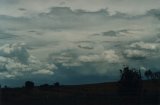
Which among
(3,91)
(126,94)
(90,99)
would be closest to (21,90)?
(3,91)

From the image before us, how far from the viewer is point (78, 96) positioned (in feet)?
226

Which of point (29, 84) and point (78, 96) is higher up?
point (29, 84)

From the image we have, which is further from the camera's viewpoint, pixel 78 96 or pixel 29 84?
pixel 29 84

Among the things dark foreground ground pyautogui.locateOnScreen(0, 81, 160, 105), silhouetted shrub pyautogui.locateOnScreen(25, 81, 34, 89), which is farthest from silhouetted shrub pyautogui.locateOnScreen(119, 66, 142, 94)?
silhouetted shrub pyautogui.locateOnScreen(25, 81, 34, 89)

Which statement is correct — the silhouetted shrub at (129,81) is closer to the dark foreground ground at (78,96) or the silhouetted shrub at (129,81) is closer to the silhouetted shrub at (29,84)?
the dark foreground ground at (78,96)

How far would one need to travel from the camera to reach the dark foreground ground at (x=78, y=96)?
62.1 meters

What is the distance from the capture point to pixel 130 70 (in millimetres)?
76625

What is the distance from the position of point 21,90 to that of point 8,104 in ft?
30.4

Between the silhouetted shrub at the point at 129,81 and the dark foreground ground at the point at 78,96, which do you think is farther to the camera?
the silhouetted shrub at the point at 129,81

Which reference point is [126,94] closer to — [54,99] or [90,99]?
[90,99]

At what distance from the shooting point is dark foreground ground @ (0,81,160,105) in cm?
6209

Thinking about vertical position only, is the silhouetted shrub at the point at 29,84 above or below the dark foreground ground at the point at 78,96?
above

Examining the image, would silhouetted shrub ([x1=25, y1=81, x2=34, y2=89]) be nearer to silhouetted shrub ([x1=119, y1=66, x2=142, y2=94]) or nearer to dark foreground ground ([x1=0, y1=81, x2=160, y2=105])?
dark foreground ground ([x1=0, y1=81, x2=160, y2=105])

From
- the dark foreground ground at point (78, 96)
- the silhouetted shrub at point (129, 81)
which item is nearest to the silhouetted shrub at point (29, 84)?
the dark foreground ground at point (78, 96)
